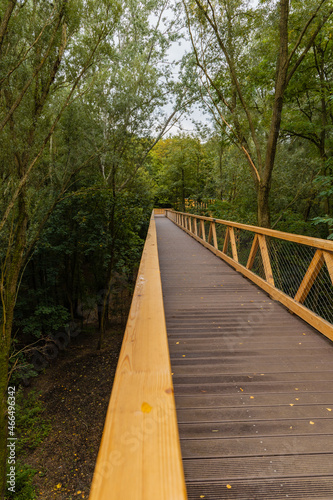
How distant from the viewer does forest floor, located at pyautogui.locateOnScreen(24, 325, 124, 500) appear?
6.30 meters

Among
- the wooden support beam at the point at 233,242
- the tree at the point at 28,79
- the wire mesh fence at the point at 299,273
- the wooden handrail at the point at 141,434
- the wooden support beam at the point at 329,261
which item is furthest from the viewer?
the wooden support beam at the point at 233,242

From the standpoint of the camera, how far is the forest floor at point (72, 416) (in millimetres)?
6297

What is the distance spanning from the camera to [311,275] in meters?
3.16

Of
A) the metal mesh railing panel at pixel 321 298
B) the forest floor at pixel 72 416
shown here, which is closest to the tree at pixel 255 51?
the metal mesh railing panel at pixel 321 298

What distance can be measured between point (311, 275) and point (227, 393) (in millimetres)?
1919

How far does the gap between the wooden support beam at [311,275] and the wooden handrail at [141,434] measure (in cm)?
247

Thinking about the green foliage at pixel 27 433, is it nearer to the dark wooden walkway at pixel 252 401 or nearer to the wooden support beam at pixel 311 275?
the dark wooden walkway at pixel 252 401

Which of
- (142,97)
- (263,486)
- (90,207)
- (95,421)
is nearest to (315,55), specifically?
(142,97)

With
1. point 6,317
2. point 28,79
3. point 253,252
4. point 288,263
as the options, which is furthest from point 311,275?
point 28,79

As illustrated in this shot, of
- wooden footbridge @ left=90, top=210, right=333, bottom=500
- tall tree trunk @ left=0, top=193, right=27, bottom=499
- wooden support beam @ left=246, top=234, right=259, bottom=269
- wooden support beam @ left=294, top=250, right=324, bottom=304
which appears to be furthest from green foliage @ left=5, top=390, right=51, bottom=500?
wooden support beam @ left=294, top=250, right=324, bottom=304

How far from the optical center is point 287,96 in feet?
30.0

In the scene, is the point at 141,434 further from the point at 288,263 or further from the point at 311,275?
the point at 288,263

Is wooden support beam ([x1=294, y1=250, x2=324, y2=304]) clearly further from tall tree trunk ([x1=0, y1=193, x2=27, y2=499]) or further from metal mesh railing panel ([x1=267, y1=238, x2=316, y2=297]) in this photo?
tall tree trunk ([x1=0, y1=193, x2=27, y2=499])

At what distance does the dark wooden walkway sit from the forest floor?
596cm
